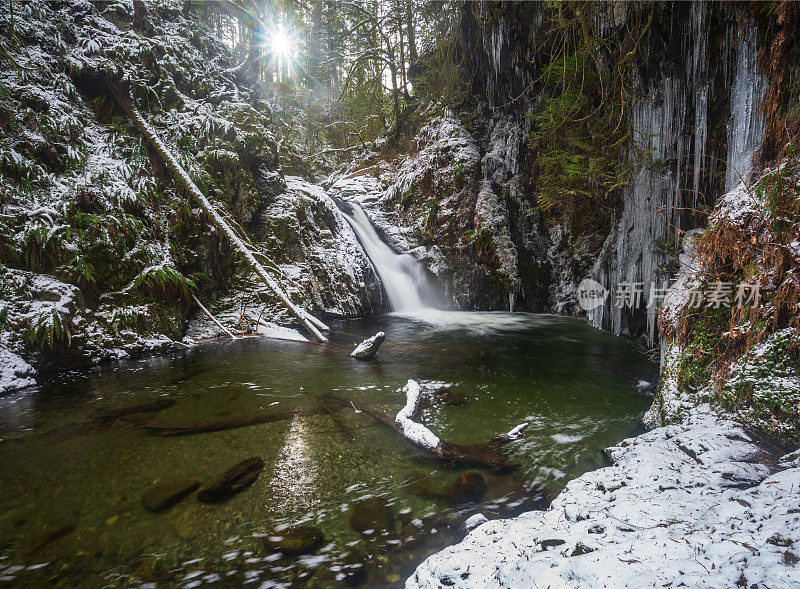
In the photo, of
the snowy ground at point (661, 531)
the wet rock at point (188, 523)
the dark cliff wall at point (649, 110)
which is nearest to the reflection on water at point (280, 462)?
the wet rock at point (188, 523)

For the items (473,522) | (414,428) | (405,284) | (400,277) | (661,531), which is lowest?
(473,522)

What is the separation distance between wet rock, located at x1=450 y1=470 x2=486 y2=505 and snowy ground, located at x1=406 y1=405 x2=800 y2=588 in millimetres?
572

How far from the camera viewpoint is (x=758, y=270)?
2512mm

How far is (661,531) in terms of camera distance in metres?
1.53

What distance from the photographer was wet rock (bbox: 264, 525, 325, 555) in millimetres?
2125

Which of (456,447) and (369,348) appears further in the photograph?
(369,348)

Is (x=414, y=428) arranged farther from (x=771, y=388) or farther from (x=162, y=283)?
(x=162, y=283)

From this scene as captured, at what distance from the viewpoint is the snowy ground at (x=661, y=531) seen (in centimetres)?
127

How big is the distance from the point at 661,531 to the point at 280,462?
276cm

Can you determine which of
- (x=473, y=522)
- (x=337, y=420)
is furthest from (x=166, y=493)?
(x=473, y=522)

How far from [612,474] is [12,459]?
5112 mm

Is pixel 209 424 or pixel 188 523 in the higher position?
pixel 209 424

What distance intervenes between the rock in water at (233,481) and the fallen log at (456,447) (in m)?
1.32

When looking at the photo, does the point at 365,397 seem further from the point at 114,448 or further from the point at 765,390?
the point at 765,390
